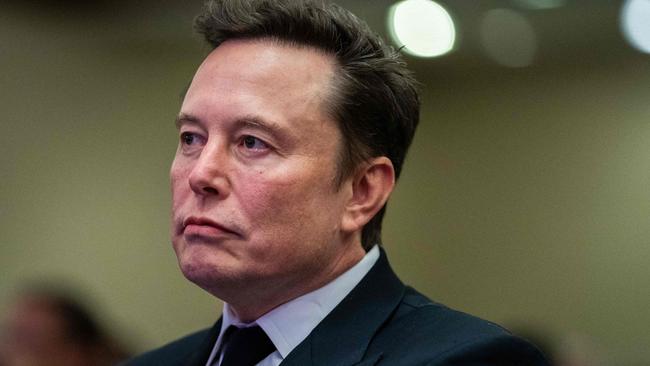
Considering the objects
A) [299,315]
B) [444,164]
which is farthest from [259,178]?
[444,164]

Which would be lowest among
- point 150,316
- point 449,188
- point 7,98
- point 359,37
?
point 150,316

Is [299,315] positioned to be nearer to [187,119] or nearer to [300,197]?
[300,197]

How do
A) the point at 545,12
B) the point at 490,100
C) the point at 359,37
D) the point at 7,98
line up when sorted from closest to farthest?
the point at 359,37
the point at 545,12
the point at 490,100
the point at 7,98

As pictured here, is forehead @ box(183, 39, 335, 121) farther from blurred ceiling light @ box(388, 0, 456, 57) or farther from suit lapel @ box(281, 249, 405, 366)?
blurred ceiling light @ box(388, 0, 456, 57)

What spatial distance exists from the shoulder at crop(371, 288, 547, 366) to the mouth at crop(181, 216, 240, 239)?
0.29 meters

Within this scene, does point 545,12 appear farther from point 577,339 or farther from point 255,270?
point 255,270

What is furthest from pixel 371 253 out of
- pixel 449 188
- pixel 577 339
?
Answer: pixel 449 188

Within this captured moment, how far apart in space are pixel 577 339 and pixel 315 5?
256 cm

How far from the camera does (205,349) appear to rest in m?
1.97

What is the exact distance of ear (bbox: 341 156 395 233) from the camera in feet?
6.19

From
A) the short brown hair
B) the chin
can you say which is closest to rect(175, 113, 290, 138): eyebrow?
the short brown hair

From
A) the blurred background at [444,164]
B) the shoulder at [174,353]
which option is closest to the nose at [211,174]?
the shoulder at [174,353]

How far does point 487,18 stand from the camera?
4625mm

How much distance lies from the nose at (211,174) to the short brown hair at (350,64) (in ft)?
0.67
